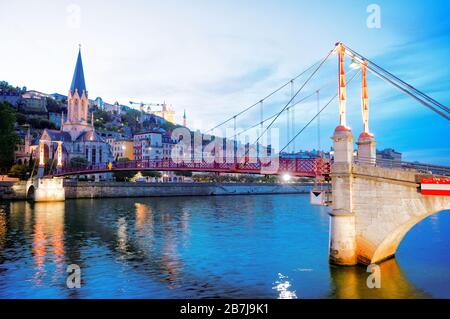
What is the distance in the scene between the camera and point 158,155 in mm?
154750

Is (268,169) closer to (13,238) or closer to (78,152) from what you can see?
(13,238)

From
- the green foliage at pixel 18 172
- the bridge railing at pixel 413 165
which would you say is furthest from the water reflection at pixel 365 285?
the green foliage at pixel 18 172

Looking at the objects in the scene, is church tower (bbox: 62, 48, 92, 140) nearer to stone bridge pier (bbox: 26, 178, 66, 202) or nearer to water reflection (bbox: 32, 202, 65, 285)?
stone bridge pier (bbox: 26, 178, 66, 202)

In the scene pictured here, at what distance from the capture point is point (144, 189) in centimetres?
9325

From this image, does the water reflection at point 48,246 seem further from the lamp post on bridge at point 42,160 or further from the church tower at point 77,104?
the church tower at point 77,104

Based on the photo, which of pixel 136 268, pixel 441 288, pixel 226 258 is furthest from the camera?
pixel 226 258

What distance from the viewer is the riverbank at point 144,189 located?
7519 centimetres

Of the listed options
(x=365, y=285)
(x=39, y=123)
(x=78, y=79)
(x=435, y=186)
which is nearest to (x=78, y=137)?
(x=78, y=79)

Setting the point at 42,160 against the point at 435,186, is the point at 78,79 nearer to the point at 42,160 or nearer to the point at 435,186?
the point at 42,160

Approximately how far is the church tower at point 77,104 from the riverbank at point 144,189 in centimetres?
6239

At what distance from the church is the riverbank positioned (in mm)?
45808

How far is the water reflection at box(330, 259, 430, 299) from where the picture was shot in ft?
51.6

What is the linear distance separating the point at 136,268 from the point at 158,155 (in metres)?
136
